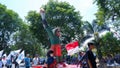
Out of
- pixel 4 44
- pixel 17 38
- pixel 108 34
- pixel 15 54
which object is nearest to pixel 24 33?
pixel 17 38

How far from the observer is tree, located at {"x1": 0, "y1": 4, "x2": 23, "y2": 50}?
6695 cm

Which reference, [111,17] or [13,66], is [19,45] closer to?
[111,17]

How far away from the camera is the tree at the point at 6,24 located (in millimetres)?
66950

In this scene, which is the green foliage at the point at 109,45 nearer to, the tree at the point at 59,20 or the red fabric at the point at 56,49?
the tree at the point at 59,20

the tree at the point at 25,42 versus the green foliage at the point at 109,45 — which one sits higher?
the tree at the point at 25,42

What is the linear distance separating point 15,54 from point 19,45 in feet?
154

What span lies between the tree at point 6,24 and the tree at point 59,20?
11026 millimetres

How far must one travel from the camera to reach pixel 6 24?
6781 cm

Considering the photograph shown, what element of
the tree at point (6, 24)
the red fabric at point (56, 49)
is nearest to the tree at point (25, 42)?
the tree at point (6, 24)

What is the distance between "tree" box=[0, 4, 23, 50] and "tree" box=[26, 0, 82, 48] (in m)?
11.0

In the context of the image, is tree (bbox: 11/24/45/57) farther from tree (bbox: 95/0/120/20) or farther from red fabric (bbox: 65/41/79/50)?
red fabric (bbox: 65/41/79/50)

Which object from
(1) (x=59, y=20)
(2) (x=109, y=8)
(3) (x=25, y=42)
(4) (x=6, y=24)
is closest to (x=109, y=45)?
(2) (x=109, y=8)

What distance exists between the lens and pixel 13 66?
2745 centimetres

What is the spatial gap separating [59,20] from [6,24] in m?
17.2
